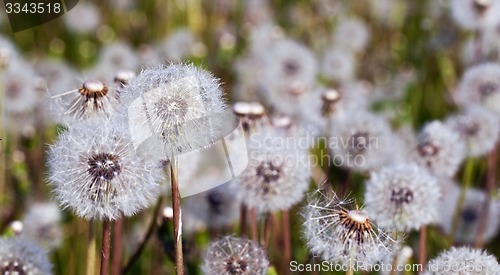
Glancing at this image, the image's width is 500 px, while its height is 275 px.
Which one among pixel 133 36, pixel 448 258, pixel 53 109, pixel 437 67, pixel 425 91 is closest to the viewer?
pixel 448 258

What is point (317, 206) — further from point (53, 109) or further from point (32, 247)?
point (53, 109)

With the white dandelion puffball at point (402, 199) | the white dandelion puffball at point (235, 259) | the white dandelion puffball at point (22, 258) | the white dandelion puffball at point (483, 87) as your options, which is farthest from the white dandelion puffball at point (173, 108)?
the white dandelion puffball at point (483, 87)

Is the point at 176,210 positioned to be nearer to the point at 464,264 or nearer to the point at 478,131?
the point at 464,264

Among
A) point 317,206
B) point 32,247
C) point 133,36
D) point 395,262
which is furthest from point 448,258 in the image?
point 133,36

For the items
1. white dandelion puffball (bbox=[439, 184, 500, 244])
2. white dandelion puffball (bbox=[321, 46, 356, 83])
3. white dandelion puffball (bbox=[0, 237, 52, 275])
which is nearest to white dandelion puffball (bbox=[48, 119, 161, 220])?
white dandelion puffball (bbox=[0, 237, 52, 275])

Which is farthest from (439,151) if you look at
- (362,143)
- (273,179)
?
(273,179)

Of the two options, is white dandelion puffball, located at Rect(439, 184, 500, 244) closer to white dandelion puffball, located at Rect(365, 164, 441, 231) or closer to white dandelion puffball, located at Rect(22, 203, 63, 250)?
white dandelion puffball, located at Rect(365, 164, 441, 231)

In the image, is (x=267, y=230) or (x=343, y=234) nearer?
(x=343, y=234)
